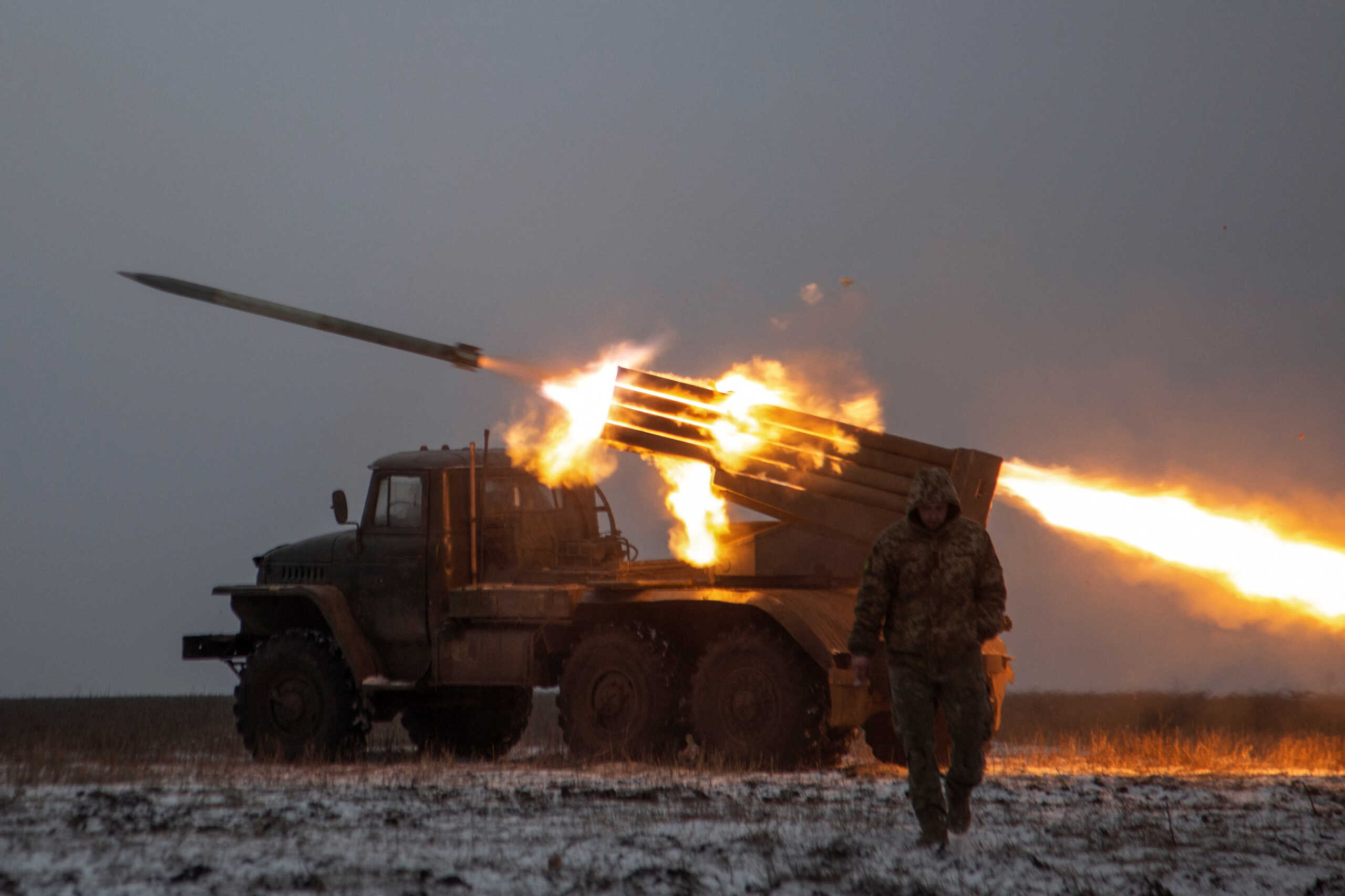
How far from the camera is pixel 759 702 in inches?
508

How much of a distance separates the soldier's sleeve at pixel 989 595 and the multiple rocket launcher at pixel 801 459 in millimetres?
3700

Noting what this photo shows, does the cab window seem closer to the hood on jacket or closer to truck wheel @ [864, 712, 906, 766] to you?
truck wheel @ [864, 712, 906, 766]

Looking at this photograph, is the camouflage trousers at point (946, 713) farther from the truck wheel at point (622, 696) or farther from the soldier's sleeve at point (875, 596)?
the truck wheel at point (622, 696)

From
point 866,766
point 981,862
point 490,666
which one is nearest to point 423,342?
point 490,666

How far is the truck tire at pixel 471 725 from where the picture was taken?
16812 mm

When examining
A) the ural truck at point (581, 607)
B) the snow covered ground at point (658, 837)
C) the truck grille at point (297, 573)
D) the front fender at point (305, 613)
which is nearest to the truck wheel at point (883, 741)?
the ural truck at point (581, 607)

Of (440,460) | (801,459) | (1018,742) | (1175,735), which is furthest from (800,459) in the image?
(1175,735)

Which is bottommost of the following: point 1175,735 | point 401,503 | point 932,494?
point 1175,735

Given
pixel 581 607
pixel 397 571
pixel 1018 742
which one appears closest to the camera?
pixel 581 607

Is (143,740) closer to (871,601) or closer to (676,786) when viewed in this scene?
(676,786)

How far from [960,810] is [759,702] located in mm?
4718

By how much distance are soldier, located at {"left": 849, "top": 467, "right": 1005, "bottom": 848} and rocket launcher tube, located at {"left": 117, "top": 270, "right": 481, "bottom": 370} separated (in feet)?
26.1

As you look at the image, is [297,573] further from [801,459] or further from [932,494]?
[932,494]

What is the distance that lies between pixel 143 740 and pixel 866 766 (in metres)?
10.2
